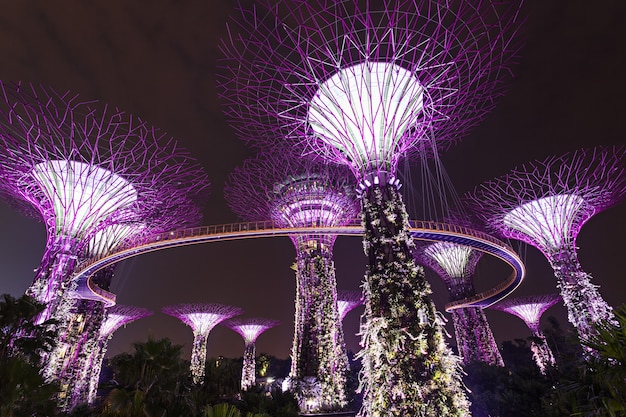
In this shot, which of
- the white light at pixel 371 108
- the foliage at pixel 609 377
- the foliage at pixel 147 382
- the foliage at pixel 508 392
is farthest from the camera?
the foliage at pixel 508 392

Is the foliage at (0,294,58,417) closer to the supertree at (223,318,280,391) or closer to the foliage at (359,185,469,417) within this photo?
the foliage at (359,185,469,417)

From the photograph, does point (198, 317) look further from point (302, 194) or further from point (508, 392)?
point (508, 392)

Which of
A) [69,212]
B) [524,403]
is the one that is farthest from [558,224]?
[69,212]

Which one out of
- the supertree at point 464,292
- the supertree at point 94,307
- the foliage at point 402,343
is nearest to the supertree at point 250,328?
the supertree at point 94,307

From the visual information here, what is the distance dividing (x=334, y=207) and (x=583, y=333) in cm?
1596

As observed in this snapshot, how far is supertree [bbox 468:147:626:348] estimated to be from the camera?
19.4 meters

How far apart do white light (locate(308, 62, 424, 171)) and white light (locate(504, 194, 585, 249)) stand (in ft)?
50.4

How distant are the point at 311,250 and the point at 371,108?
13.1 meters

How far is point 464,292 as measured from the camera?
33.4 metres

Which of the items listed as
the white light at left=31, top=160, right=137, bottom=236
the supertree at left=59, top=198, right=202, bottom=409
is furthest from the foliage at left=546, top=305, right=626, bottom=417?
the supertree at left=59, top=198, right=202, bottom=409

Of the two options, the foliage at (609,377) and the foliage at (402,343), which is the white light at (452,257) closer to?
the foliage at (402,343)

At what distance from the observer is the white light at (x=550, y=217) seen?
21.9m

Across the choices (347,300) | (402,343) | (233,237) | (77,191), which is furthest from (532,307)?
(77,191)

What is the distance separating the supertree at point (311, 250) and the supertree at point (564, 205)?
1045 centimetres
